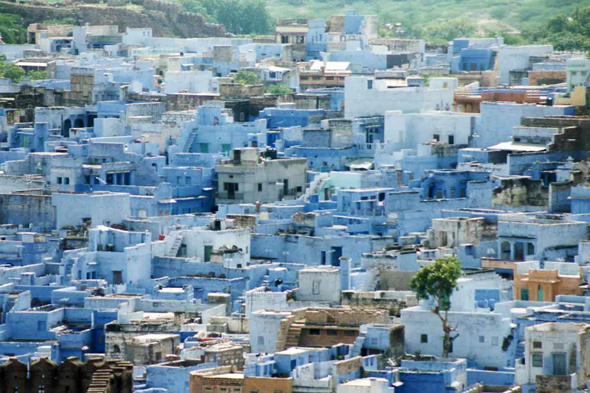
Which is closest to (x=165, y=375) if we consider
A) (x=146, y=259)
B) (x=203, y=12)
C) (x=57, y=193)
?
(x=146, y=259)

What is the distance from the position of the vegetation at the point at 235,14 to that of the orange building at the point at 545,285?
247 feet

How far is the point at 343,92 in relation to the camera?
8512cm

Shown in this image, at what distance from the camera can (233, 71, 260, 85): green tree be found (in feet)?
304

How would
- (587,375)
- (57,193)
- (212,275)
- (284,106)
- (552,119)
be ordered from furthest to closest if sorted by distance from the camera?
(284,106) < (552,119) < (57,193) < (212,275) < (587,375)

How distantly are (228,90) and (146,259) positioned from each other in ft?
91.1

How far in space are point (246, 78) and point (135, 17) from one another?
80.5 feet

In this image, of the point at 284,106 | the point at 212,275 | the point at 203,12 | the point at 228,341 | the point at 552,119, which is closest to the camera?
the point at 228,341

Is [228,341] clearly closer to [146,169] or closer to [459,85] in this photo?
[146,169]

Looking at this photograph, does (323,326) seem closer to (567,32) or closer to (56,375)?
(56,375)

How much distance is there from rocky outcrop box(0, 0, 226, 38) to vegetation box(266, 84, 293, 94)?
2431cm

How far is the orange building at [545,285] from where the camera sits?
51.9 meters

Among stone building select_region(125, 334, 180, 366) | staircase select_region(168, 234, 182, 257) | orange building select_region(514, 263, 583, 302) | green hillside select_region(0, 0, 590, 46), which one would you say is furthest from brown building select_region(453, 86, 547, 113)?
stone building select_region(125, 334, 180, 366)

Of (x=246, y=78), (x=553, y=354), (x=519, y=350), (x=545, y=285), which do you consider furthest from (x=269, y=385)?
(x=246, y=78)

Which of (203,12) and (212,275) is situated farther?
(203,12)
